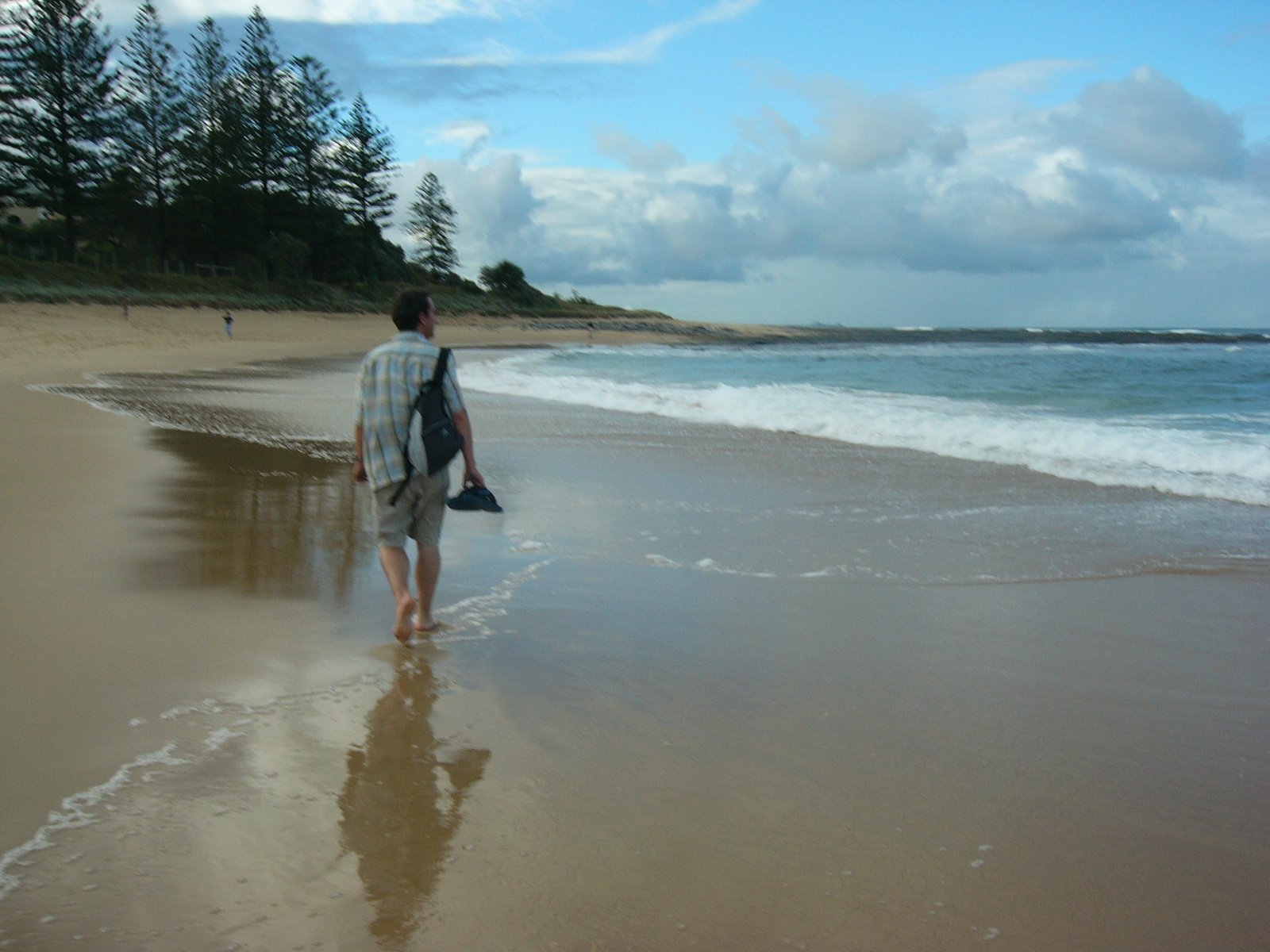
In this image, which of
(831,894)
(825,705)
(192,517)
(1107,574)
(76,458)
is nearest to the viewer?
(831,894)

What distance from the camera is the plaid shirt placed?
3.99 meters

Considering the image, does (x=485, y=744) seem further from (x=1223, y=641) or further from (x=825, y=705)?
(x=1223, y=641)

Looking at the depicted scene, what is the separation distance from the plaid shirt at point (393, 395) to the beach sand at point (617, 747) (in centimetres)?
72

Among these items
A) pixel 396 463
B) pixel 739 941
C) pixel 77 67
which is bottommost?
pixel 739 941

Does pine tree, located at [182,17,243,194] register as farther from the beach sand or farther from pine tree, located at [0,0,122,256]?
the beach sand

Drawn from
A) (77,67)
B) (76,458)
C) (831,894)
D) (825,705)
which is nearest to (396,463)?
(825,705)

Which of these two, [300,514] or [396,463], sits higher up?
[396,463]

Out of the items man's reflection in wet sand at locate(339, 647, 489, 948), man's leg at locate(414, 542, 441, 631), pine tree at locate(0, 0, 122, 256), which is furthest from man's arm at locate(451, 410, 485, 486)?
pine tree at locate(0, 0, 122, 256)

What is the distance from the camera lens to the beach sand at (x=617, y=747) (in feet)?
7.38

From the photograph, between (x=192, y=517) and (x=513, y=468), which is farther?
(x=513, y=468)

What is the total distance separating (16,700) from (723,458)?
6.85 metres

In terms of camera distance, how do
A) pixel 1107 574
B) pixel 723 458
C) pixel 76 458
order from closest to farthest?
pixel 1107 574 → pixel 76 458 → pixel 723 458

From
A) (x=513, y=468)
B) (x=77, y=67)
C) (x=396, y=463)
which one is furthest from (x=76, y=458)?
(x=77, y=67)

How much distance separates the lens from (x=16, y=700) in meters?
3.19
